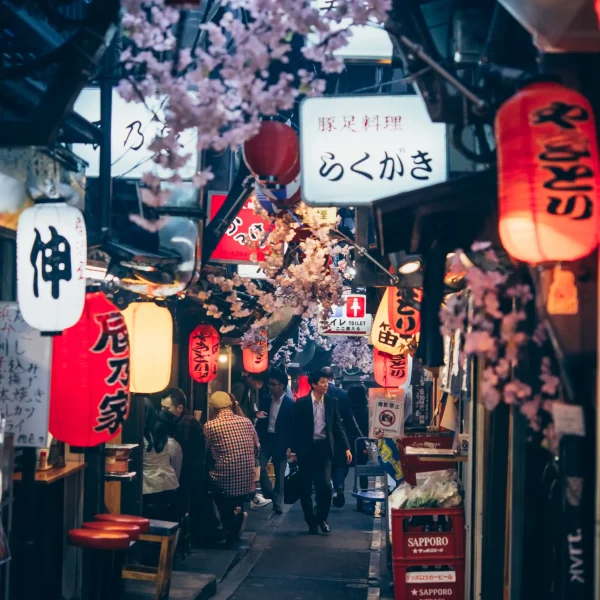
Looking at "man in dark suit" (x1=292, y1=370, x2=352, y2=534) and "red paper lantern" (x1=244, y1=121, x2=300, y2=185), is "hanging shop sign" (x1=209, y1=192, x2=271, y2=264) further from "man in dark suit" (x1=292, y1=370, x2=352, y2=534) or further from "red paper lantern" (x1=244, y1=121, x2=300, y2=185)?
"red paper lantern" (x1=244, y1=121, x2=300, y2=185)

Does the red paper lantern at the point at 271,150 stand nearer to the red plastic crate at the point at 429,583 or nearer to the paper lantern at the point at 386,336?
the red plastic crate at the point at 429,583

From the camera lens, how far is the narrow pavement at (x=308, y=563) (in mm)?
12766

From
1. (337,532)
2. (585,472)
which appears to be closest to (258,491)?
(337,532)

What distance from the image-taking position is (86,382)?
28.5ft

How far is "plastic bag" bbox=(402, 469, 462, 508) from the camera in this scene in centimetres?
1008

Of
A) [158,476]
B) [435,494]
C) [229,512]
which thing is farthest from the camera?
[229,512]

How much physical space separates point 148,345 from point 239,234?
4.32m

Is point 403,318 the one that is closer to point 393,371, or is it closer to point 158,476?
point 393,371

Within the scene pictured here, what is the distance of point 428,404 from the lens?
19.6 meters

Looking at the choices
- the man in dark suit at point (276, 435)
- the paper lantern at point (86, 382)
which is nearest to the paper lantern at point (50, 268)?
the paper lantern at point (86, 382)

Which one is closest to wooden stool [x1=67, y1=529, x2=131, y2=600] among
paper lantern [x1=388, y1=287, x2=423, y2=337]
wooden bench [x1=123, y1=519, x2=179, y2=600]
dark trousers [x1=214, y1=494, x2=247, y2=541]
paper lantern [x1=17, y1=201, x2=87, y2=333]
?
wooden bench [x1=123, y1=519, x2=179, y2=600]

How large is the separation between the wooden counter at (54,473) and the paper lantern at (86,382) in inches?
45.5

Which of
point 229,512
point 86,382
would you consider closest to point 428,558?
point 86,382

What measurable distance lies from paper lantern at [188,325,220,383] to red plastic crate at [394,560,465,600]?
9175 millimetres
